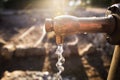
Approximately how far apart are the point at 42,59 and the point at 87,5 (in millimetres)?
8228

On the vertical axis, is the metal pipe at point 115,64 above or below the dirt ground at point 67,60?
above

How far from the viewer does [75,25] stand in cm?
137

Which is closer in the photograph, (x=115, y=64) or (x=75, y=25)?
(x=75, y=25)

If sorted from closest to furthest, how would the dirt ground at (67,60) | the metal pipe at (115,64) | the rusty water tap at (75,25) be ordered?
the rusty water tap at (75,25), the metal pipe at (115,64), the dirt ground at (67,60)

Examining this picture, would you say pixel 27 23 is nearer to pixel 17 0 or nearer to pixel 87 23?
pixel 17 0

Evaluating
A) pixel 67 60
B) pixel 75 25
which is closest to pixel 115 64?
pixel 75 25

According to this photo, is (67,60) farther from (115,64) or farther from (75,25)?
(75,25)

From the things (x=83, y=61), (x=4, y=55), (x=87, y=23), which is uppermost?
(x=87, y=23)

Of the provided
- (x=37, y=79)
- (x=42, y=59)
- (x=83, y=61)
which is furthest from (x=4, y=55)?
(x=83, y=61)

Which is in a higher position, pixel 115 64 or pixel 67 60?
pixel 115 64

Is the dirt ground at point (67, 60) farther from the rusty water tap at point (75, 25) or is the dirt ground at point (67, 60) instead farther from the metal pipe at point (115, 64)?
the rusty water tap at point (75, 25)

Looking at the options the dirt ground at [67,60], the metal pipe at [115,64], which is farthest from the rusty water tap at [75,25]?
the dirt ground at [67,60]

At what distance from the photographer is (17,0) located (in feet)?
39.1

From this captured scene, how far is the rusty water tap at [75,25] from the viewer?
1.36m
